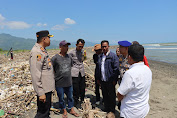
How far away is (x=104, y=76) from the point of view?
3639 millimetres

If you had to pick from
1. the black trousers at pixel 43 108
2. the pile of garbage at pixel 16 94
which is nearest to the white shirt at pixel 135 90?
the black trousers at pixel 43 108

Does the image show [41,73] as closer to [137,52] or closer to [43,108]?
[43,108]

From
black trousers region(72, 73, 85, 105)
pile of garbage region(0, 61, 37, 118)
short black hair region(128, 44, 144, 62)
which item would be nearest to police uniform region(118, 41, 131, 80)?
short black hair region(128, 44, 144, 62)

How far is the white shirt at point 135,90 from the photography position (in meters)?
1.64

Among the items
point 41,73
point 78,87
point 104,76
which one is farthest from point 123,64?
point 41,73

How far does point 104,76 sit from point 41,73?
1.95 metres

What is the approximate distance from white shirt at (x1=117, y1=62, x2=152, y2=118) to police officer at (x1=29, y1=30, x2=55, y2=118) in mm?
1619

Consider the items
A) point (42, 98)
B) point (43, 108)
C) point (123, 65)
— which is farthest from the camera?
point (123, 65)

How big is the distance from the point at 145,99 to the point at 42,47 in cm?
234

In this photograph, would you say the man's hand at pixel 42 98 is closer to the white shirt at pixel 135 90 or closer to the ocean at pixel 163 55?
the white shirt at pixel 135 90

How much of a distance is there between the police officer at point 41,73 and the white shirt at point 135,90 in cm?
162

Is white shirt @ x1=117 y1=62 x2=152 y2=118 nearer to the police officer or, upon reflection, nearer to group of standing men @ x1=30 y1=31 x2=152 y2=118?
group of standing men @ x1=30 y1=31 x2=152 y2=118

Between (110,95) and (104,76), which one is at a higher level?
(104,76)

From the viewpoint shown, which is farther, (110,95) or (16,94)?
(16,94)
